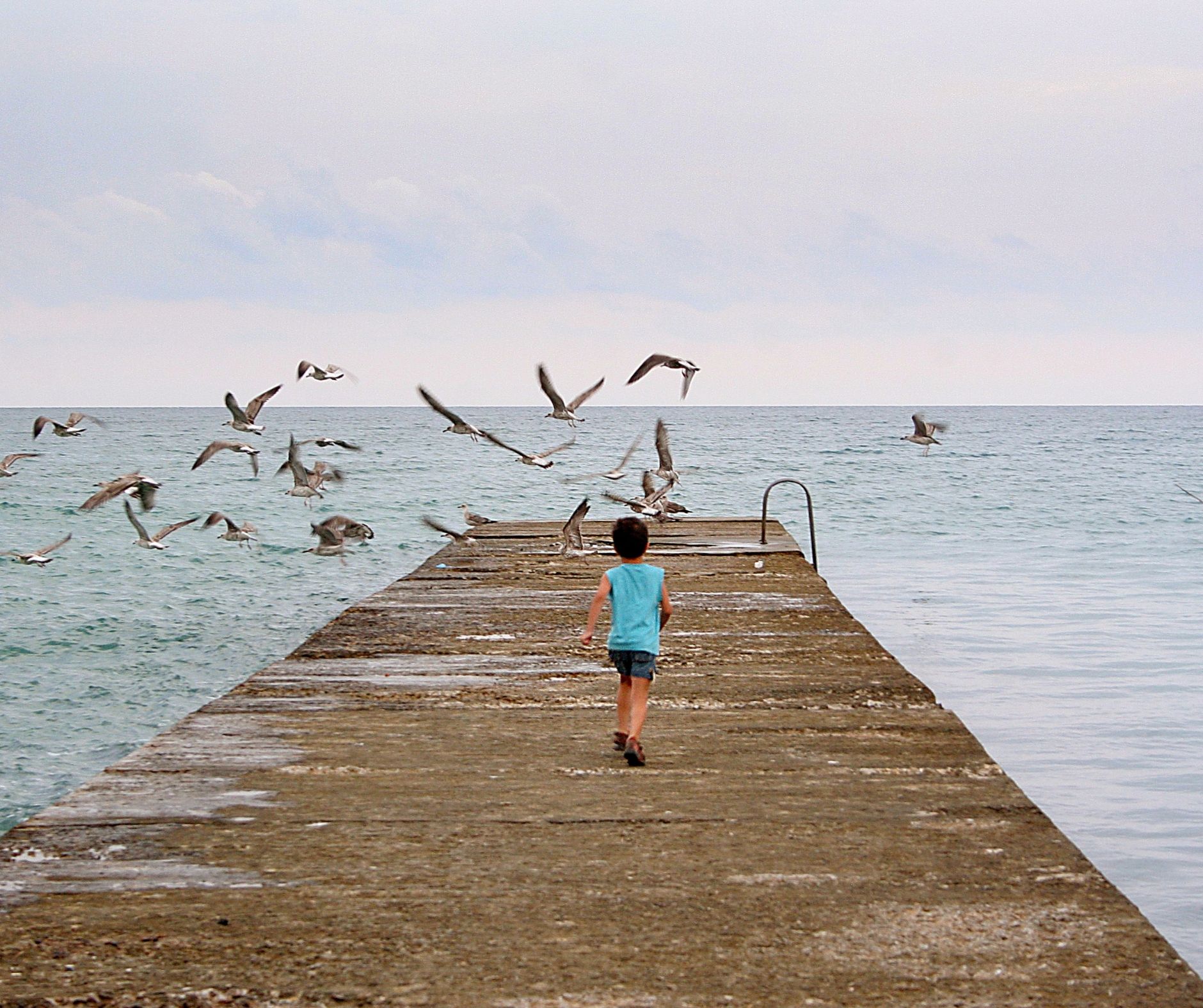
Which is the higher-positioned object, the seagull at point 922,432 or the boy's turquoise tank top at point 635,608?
the seagull at point 922,432

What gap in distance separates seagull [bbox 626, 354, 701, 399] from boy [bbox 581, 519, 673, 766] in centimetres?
446

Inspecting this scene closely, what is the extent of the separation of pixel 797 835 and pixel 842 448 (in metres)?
75.6

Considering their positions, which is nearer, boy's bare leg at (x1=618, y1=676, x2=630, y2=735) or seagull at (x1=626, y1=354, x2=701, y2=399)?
boy's bare leg at (x1=618, y1=676, x2=630, y2=735)

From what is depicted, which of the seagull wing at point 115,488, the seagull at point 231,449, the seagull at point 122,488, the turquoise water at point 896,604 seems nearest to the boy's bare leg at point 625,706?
the turquoise water at point 896,604

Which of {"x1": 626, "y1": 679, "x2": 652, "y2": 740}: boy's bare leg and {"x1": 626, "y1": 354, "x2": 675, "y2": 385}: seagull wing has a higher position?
{"x1": 626, "y1": 354, "x2": 675, "y2": 385}: seagull wing

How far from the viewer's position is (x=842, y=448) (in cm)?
7869

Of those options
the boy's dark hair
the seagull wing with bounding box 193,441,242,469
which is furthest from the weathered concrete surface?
the seagull wing with bounding box 193,441,242,469

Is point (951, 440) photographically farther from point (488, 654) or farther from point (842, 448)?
point (488, 654)

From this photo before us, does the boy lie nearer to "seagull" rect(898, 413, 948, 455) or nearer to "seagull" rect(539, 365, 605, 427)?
"seagull" rect(539, 365, 605, 427)

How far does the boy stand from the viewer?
5.50 metres

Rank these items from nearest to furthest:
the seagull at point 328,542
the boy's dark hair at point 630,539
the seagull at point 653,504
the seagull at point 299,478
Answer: the boy's dark hair at point 630,539
the seagull at point 299,478
the seagull at point 328,542
the seagull at point 653,504

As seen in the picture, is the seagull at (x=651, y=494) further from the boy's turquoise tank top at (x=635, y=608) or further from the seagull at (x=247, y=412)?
the boy's turquoise tank top at (x=635, y=608)

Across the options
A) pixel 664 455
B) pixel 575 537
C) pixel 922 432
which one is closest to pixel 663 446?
pixel 664 455

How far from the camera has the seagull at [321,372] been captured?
1089cm
